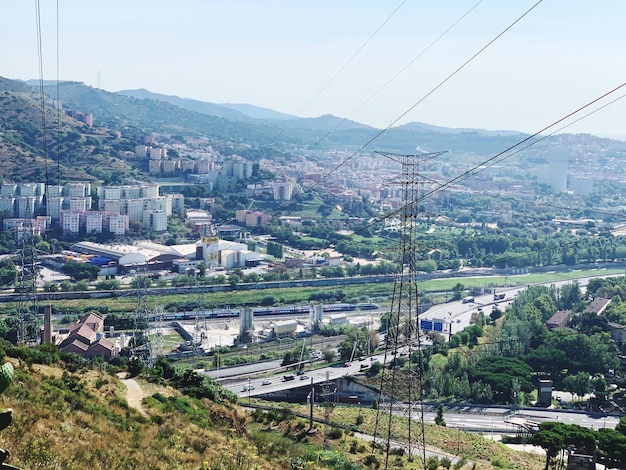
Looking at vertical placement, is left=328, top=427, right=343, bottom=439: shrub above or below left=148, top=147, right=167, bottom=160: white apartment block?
below

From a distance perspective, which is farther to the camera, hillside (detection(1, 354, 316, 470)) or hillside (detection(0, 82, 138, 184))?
hillside (detection(0, 82, 138, 184))

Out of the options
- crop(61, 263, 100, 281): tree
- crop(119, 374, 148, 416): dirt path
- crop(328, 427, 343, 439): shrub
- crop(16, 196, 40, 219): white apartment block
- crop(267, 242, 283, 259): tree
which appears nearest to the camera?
crop(119, 374, 148, 416): dirt path

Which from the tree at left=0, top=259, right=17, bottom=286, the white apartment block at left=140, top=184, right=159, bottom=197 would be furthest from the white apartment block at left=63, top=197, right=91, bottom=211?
the tree at left=0, top=259, right=17, bottom=286

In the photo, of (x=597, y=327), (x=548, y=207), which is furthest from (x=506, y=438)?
(x=548, y=207)

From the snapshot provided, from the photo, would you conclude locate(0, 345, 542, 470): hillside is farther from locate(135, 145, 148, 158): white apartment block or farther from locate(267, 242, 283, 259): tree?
locate(135, 145, 148, 158): white apartment block

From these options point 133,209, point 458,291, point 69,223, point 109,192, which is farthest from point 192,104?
point 458,291

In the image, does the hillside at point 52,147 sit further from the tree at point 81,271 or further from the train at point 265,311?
the train at point 265,311

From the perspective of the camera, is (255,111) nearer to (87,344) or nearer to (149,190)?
(149,190)

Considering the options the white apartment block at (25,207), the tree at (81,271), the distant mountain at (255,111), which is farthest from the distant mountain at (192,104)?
the tree at (81,271)
